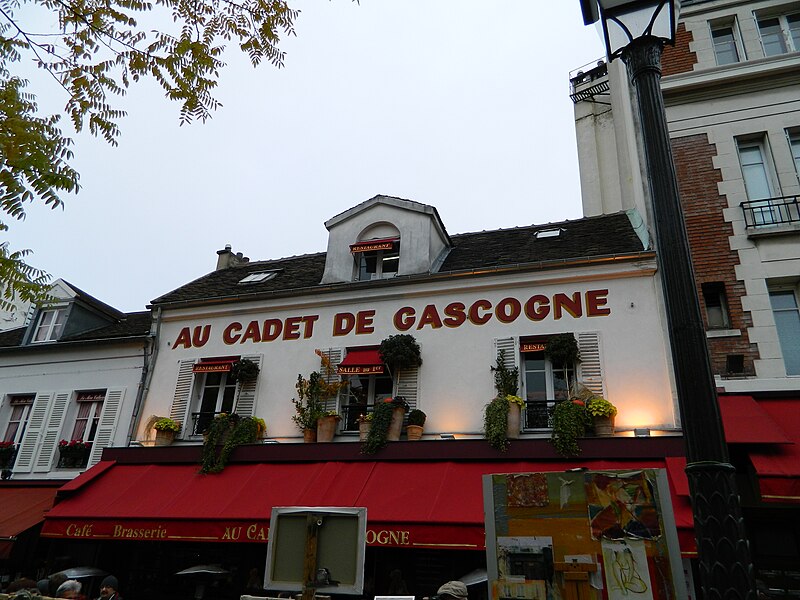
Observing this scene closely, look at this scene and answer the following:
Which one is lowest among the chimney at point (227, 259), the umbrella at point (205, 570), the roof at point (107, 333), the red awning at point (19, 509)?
the umbrella at point (205, 570)

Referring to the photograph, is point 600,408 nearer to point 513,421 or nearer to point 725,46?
point 513,421

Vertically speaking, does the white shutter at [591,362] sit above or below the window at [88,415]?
above

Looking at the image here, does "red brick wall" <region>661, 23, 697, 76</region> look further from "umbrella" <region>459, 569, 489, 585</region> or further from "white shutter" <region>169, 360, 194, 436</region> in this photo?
"white shutter" <region>169, 360, 194, 436</region>

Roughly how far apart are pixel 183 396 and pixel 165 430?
92cm

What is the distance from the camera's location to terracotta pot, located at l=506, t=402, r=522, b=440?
10617mm

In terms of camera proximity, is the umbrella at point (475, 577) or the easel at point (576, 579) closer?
the easel at point (576, 579)

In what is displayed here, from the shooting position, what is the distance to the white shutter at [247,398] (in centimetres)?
1304

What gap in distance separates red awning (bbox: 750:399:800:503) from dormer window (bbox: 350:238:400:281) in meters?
7.86

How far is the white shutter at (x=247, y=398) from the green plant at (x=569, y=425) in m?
6.30

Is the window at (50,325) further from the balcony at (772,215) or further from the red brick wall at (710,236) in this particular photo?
the balcony at (772,215)

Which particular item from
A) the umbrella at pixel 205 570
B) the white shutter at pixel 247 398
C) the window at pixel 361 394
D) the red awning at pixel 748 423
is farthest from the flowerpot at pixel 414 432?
the red awning at pixel 748 423

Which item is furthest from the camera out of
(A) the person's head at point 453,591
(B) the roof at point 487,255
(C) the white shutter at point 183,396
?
(C) the white shutter at point 183,396

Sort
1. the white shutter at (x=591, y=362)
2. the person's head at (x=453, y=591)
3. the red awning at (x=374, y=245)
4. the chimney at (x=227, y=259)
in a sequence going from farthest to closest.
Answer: the chimney at (x=227, y=259) < the red awning at (x=374, y=245) < the white shutter at (x=591, y=362) < the person's head at (x=453, y=591)

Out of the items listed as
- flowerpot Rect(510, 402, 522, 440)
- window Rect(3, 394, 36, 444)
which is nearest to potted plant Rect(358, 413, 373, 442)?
flowerpot Rect(510, 402, 522, 440)
